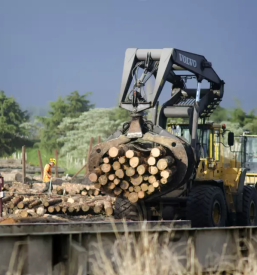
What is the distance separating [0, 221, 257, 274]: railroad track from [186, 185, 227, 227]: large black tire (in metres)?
5.51

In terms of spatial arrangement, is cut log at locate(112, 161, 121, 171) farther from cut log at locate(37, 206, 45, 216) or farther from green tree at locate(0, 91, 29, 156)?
green tree at locate(0, 91, 29, 156)

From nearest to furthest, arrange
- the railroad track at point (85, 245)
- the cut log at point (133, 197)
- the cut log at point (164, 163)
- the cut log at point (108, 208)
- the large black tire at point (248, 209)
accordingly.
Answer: the railroad track at point (85, 245)
the cut log at point (164, 163)
the cut log at point (133, 197)
the cut log at point (108, 208)
the large black tire at point (248, 209)

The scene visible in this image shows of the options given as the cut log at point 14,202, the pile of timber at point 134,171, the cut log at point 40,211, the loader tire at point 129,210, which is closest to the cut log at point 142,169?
the pile of timber at point 134,171

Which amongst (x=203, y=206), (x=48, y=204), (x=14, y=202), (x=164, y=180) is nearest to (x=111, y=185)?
(x=164, y=180)

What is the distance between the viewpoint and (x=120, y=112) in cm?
8175

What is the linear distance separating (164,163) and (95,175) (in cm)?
173

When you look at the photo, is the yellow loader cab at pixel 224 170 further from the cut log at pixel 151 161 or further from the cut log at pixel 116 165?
the cut log at pixel 116 165

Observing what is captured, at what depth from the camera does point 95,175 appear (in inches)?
581

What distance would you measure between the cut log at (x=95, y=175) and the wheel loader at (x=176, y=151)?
23 mm

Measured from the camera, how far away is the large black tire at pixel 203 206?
15.0m

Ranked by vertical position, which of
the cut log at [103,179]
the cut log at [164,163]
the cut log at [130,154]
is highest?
the cut log at [130,154]

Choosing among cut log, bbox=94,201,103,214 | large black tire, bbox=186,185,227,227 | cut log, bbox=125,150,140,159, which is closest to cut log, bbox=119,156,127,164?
cut log, bbox=125,150,140,159

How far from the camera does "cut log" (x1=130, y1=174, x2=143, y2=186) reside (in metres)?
14.4

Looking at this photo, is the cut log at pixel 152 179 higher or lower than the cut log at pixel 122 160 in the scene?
lower
